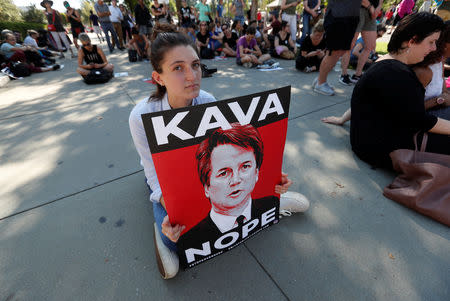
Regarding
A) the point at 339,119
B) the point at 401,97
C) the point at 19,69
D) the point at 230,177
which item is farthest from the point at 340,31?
the point at 19,69

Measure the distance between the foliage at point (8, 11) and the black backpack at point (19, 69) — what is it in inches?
823

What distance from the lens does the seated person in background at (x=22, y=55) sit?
5270 millimetres

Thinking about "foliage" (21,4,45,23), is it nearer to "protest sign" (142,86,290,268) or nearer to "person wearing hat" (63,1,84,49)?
"person wearing hat" (63,1,84,49)

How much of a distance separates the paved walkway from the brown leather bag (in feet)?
0.26

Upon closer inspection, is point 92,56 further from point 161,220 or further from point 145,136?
point 161,220

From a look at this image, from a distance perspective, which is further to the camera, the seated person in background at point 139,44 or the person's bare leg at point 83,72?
the seated person in background at point 139,44

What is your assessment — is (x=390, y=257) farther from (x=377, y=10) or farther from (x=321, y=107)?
(x=377, y=10)

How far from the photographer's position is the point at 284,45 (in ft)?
22.4

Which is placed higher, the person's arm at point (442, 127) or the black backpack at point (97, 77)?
the person's arm at point (442, 127)

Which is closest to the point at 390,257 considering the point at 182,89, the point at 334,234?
the point at 334,234

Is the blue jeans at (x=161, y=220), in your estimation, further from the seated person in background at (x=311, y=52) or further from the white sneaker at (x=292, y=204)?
the seated person in background at (x=311, y=52)

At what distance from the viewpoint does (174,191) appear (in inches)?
35.2

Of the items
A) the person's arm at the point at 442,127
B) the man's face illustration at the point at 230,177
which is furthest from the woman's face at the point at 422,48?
the man's face illustration at the point at 230,177

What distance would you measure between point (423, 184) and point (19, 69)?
7.64 m
